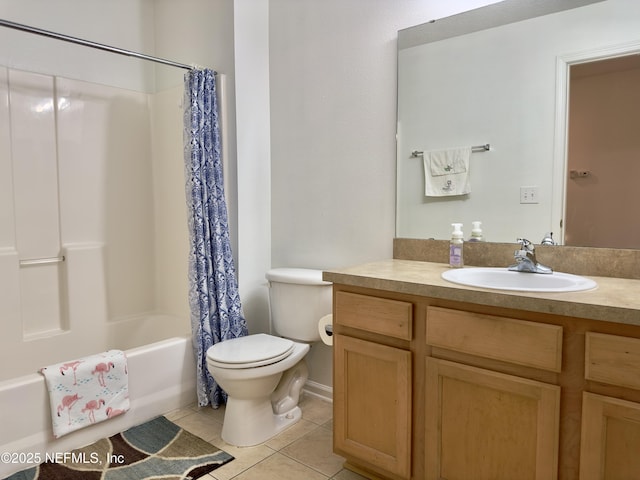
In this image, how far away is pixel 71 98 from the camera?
100 inches

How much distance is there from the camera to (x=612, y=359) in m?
1.08

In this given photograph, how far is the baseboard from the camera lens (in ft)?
7.85

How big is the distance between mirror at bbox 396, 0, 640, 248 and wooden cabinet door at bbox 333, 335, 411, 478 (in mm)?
681

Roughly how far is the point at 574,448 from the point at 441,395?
1.27ft

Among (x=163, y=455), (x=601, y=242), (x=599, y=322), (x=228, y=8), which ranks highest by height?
(x=228, y=8)

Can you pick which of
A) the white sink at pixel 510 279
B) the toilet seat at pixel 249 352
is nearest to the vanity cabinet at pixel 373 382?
the white sink at pixel 510 279

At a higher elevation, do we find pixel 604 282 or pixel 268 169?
pixel 268 169

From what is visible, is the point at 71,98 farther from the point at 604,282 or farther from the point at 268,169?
the point at 604,282

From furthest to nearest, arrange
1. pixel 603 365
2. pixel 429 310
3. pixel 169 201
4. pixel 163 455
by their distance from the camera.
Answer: pixel 169 201 → pixel 163 455 → pixel 429 310 → pixel 603 365

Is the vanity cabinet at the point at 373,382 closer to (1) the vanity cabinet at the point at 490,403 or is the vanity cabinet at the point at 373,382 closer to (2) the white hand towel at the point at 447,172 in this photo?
(1) the vanity cabinet at the point at 490,403

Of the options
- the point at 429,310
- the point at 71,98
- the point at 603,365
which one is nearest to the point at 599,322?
the point at 603,365

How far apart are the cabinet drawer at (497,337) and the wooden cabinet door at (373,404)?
0.57 feet

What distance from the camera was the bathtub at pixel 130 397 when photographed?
1.68 metres

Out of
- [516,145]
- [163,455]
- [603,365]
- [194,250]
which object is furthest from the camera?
[194,250]
